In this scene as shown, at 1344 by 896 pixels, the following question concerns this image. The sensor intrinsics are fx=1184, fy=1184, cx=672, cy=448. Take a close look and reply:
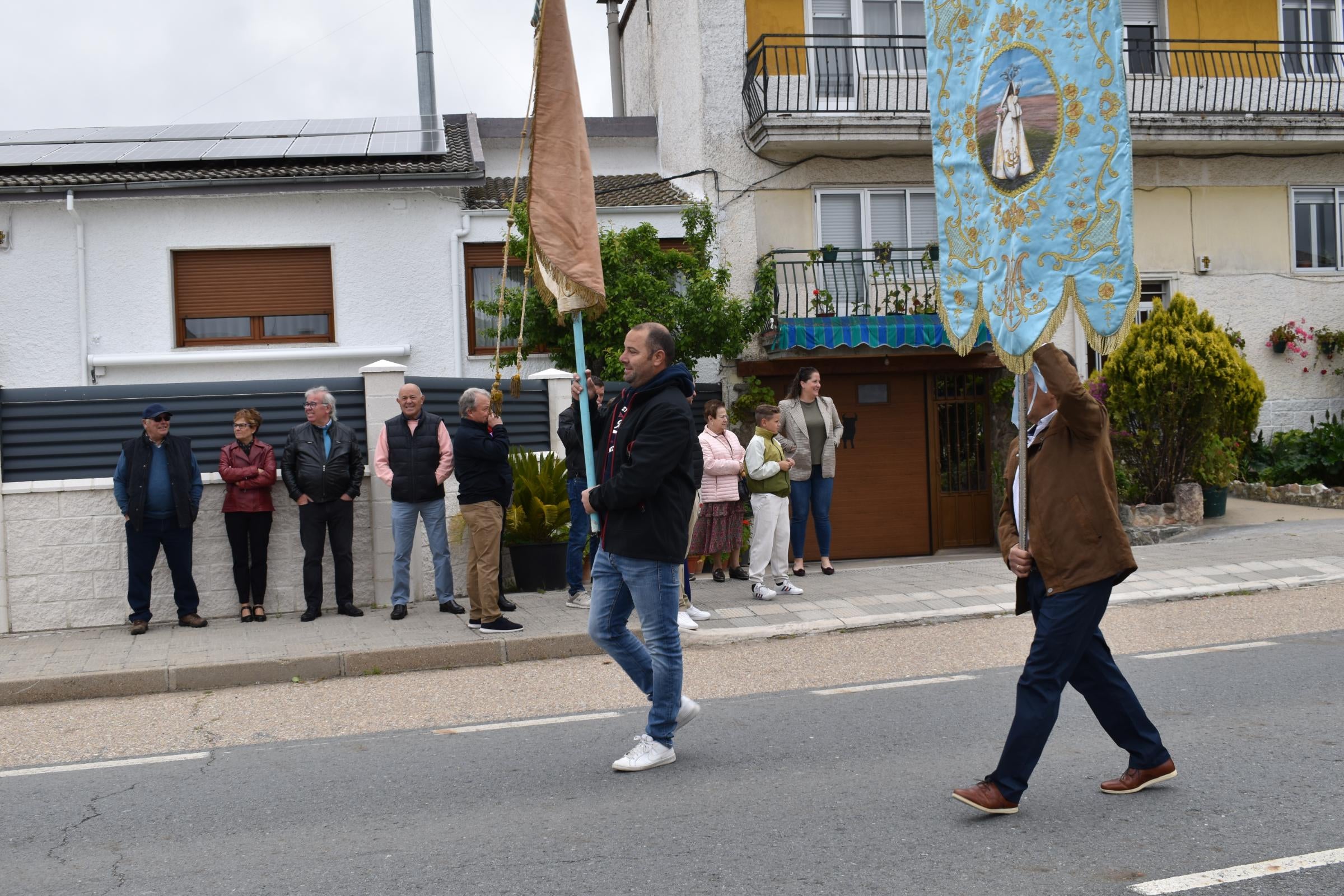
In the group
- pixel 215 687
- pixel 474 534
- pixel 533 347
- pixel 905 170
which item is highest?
pixel 905 170

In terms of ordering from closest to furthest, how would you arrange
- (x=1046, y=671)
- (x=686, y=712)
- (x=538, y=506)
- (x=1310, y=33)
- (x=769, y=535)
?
(x=1046, y=671)
(x=686, y=712)
(x=769, y=535)
(x=538, y=506)
(x=1310, y=33)

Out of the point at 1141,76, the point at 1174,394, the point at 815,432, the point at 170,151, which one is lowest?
the point at 815,432

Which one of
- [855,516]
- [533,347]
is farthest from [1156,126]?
[533,347]

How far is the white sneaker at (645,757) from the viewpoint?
533 centimetres

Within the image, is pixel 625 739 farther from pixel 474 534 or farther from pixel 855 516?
pixel 855 516

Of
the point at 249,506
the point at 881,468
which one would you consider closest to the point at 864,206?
the point at 881,468

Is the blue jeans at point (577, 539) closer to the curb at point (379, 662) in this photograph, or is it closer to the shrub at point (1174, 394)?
the curb at point (379, 662)

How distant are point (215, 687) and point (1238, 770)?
6.32 m

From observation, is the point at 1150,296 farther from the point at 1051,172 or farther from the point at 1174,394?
the point at 1051,172

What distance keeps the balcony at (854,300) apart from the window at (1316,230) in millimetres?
5515

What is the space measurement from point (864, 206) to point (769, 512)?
24.4ft

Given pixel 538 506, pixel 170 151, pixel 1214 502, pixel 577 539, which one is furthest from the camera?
pixel 170 151

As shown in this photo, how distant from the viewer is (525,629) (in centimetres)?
904

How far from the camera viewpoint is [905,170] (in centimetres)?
1669
